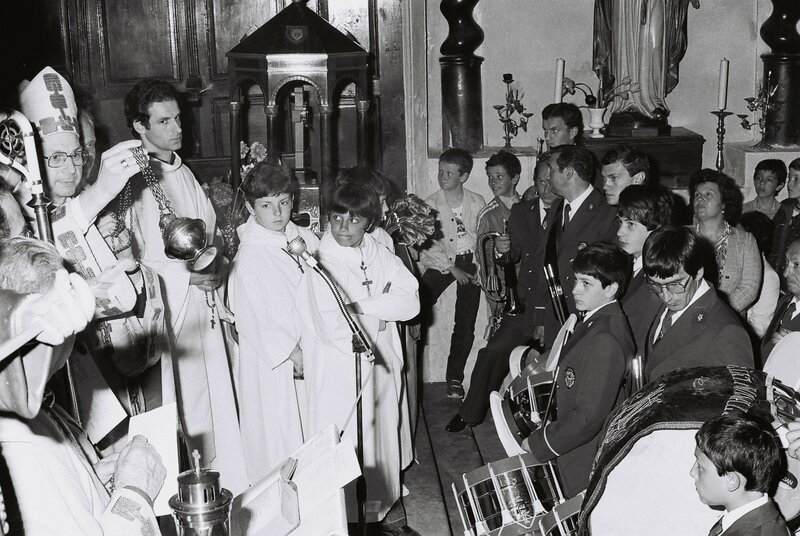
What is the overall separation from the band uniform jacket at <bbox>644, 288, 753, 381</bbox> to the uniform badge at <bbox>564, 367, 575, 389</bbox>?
309mm

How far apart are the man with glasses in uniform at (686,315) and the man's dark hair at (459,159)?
3.19m

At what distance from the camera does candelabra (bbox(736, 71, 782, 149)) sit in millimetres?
7707

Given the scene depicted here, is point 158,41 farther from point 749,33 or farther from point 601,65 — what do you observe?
point 749,33

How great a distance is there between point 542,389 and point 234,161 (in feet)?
11.2

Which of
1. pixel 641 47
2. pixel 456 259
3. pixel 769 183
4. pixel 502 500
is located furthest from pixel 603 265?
pixel 641 47

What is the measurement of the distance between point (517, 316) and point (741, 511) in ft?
11.5

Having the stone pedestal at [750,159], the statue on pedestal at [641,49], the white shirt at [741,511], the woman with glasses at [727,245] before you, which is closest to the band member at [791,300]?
the white shirt at [741,511]

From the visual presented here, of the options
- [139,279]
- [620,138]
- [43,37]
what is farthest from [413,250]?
[43,37]

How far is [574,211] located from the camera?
17.5 feet

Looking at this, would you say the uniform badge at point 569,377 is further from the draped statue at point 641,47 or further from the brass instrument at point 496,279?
the draped statue at point 641,47

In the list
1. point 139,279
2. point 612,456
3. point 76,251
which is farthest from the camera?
point 76,251

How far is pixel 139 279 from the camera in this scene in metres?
3.32

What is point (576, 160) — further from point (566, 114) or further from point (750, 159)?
point (750, 159)

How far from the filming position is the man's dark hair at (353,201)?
14.6 ft
